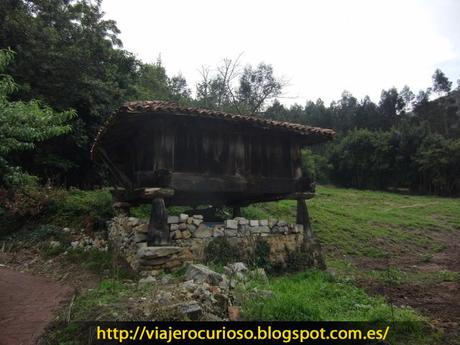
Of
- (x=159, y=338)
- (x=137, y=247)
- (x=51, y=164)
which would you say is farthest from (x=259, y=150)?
(x=51, y=164)

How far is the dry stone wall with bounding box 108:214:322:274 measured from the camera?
676cm

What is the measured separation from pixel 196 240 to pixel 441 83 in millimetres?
66082

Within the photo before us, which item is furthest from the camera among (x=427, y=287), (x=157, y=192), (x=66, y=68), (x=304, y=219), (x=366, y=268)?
(x=66, y=68)

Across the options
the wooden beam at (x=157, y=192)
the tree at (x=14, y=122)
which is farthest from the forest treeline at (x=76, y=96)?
the wooden beam at (x=157, y=192)

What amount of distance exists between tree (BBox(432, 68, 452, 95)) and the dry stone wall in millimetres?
62853

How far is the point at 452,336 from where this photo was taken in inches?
192

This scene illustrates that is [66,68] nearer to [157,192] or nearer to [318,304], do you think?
[157,192]

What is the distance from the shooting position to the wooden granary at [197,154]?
700 centimetres

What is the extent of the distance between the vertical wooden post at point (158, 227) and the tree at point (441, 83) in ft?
217

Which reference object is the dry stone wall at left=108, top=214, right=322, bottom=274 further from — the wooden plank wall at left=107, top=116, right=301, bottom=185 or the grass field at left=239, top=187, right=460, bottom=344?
the wooden plank wall at left=107, top=116, right=301, bottom=185

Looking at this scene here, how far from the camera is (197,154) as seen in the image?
25.5 feet

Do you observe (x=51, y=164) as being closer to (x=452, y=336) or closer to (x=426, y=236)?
(x=452, y=336)

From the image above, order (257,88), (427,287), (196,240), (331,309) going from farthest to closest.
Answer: (257,88)
(427,287)
(196,240)
(331,309)

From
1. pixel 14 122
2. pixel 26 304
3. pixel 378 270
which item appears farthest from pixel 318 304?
pixel 378 270
